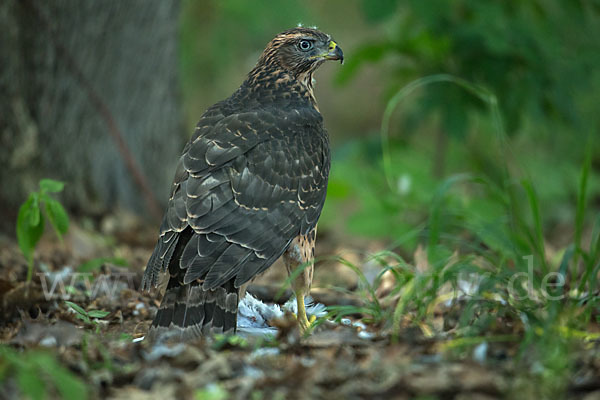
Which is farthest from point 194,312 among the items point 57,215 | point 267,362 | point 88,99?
point 88,99

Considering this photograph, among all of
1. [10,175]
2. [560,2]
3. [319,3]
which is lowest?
[10,175]

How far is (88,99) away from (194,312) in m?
3.27

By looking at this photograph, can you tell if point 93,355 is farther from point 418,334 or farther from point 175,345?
point 418,334

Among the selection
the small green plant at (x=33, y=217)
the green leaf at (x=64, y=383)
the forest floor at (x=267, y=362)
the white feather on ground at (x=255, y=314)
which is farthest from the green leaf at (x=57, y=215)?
the green leaf at (x=64, y=383)

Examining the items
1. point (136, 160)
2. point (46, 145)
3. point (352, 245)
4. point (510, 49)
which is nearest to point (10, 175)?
point (46, 145)

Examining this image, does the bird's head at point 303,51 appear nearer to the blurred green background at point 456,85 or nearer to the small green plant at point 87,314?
the blurred green background at point 456,85

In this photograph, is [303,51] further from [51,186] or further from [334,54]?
[51,186]

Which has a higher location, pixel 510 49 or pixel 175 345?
pixel 510 49

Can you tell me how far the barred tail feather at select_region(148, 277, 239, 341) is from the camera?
2959 millimetres

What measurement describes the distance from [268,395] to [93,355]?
0.70 m

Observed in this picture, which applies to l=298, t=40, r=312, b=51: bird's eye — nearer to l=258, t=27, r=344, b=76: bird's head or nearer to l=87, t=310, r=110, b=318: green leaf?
l=258, t=27, r=344, b=76: bird's head

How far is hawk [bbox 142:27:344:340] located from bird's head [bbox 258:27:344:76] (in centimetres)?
3

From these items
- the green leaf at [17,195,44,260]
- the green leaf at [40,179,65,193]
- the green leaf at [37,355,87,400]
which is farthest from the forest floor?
the green leaf at [40,179,65,193]

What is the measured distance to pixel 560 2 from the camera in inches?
226
